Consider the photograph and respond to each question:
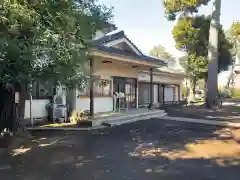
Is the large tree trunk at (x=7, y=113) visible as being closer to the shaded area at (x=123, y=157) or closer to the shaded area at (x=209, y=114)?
the shaded area at (x=123, y=157)

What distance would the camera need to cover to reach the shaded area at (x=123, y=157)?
4586mm

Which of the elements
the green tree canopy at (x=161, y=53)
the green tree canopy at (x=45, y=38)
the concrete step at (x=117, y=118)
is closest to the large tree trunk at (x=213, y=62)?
the concrete step at (x=117, y=118)

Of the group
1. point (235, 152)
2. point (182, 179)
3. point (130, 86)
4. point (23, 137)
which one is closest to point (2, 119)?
point (23, 137)

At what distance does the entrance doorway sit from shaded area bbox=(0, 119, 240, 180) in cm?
685

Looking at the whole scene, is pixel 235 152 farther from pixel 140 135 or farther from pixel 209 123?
pixel 209 123

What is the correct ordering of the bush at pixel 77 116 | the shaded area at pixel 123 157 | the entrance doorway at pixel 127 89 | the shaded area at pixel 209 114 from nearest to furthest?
the shaded area at pixel 123 157
the bush at pixel 77 116
the shaded area at pixel 209 114
the entrance doorway at pixel 127 89

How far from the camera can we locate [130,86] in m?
16.7

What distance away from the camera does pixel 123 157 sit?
5.75 meters

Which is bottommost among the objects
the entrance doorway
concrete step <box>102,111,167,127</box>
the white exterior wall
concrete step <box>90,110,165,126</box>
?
concrete step <box>102,111,167,127</box>

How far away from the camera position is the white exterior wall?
Answer: 1041 centimetres

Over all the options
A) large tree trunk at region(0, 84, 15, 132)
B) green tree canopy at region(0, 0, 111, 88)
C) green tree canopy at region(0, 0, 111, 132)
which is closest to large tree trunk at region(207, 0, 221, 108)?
green tree canopy at region(0, 0, 111, 132)

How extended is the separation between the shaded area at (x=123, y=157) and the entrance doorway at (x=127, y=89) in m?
6.85

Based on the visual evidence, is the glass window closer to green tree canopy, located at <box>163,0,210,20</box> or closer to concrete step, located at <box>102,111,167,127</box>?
concrete step, located at <box>102,111,167,127</box>

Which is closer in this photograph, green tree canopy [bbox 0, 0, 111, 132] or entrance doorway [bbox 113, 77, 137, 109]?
green tree canopy [bbox 0, 0, 111, 132]
